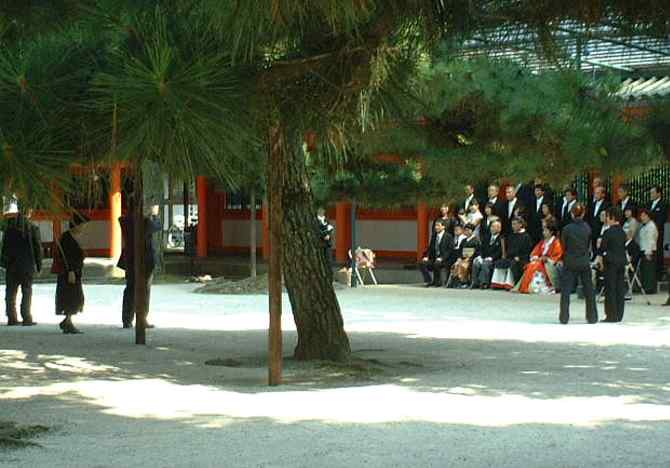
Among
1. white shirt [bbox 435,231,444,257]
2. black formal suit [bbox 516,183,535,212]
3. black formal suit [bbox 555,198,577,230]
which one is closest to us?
black formal suit [bbox 555,198,577,230]

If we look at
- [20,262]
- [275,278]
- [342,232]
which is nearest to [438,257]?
[342,232]

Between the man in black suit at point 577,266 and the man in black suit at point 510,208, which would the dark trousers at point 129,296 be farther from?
the man in black suit at point 510,208

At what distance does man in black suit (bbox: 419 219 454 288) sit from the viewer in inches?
883

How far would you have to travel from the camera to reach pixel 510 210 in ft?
72.4

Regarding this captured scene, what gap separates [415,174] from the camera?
51.7 ft

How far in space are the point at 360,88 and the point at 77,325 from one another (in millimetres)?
8503

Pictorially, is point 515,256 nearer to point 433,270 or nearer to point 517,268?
point 517,268

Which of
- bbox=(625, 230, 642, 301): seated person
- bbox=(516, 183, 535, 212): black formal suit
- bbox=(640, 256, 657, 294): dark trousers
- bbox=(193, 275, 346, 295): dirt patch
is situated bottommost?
bbox=(193, 275, 346, 295): dirt patch

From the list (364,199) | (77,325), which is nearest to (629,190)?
(364,199)

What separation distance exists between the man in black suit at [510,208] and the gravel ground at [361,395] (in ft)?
15.7

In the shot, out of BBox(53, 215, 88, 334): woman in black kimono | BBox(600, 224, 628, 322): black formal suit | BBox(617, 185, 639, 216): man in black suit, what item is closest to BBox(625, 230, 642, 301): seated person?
BBox(617, 185, 639, 216): man in black suit

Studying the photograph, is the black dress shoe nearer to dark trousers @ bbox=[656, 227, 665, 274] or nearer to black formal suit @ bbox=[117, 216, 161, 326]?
black formal suit @ bbox=[117, 216, 161, 326]

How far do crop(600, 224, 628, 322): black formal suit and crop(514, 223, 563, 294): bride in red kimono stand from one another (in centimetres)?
362

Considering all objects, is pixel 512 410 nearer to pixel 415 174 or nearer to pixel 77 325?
pixel 415 174
